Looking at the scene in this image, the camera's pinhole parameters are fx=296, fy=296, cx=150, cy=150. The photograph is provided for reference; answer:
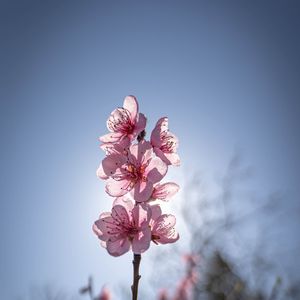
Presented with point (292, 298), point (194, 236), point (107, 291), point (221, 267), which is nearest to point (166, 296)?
point (107, 291)

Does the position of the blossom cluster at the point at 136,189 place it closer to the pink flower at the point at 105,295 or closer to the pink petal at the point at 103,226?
the pink petal at the point at 103,226

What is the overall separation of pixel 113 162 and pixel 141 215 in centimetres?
28

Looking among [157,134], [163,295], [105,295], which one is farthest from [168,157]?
[163,295]

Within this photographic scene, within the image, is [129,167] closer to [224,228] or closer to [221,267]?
[224,228]

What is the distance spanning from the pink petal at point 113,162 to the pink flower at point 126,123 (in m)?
0.14

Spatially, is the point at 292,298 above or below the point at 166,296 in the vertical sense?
below

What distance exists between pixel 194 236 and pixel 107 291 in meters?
7.20

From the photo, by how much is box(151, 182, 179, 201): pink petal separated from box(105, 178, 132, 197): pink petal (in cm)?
13

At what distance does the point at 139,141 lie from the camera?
146 centimetres

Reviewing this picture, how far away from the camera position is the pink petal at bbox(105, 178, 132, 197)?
139 centimetres

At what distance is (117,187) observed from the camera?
55.7 inches

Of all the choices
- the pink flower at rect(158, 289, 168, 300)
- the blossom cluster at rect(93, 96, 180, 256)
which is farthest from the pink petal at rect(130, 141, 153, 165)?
the pink flower at rect(158, 289, 168, 300)

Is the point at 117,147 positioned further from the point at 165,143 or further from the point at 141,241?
the point at 141,241

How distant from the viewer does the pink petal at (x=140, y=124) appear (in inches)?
57.1
